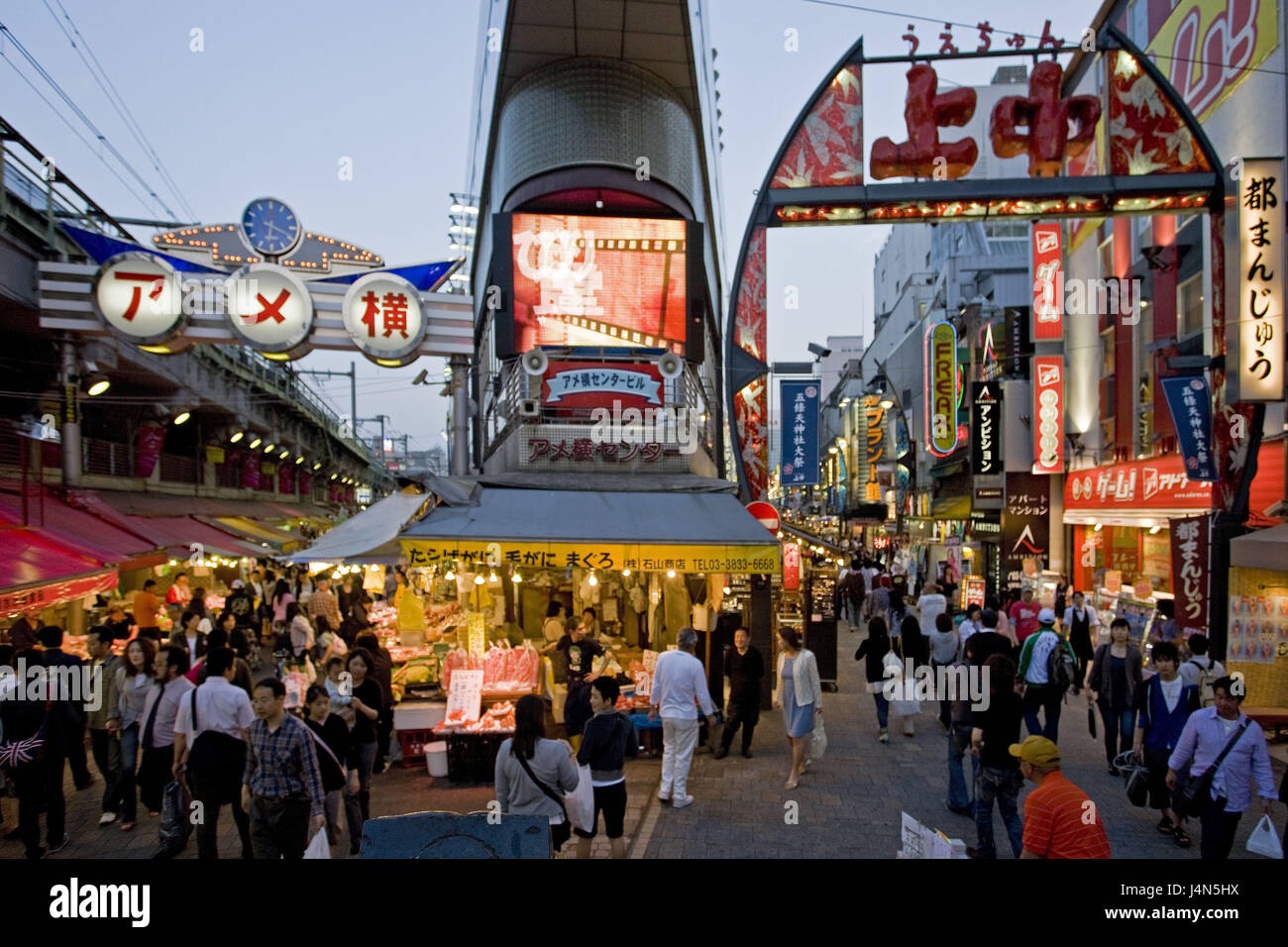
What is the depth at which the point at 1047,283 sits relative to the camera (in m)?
19.7

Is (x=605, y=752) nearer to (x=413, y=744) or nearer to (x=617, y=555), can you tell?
(x=617, y=555)

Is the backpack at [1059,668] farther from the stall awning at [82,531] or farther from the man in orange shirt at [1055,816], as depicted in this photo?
the stall awning at [82,531]

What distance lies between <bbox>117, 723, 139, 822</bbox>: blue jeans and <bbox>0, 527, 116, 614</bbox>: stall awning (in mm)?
2914

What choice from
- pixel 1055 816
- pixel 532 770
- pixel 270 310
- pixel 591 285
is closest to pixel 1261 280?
pixel 591 285

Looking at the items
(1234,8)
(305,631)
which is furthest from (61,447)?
(1234,8)

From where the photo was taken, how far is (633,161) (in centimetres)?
1522

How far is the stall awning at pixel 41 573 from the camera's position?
30.1ft

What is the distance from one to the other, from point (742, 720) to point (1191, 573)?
7.66 meters

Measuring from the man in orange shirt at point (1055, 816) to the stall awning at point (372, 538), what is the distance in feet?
26.2

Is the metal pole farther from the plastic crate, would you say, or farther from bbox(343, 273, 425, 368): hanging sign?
the plastic crate

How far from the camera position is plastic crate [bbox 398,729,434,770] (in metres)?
9.31

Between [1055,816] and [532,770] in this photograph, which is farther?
[532,770]

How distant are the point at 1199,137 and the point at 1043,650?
8745 mm

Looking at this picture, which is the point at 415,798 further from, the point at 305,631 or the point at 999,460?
the point at 999,460
